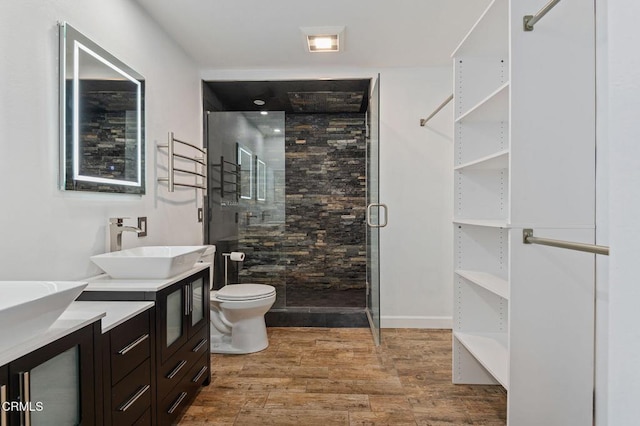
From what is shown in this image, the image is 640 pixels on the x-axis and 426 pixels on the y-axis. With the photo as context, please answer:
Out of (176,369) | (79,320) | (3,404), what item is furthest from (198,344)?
(3,404)

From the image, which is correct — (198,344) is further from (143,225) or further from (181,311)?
(143,225)

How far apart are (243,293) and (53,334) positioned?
176cm

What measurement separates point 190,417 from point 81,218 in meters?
1.17

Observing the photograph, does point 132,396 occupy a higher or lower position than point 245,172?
lower

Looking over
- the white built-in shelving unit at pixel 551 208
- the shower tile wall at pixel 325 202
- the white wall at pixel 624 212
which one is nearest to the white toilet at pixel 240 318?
the shower tile wall at pixel 325 202

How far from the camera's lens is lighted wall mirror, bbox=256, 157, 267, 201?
11.4ft

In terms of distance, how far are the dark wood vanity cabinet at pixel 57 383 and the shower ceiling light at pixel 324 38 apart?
2324 millimetres

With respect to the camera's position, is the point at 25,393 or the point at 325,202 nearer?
the point at 25,393

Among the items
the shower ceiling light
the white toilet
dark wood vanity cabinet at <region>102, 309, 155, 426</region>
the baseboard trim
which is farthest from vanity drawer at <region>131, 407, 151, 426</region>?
the shower ceiling light

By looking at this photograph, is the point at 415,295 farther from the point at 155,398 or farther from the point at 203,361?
the point at 155,398

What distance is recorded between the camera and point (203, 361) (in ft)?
7.10

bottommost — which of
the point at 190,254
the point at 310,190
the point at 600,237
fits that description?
the point at 190,254

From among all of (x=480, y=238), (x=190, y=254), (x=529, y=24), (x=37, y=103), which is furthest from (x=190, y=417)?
(x=529, y=24)

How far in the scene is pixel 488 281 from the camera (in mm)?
2008
